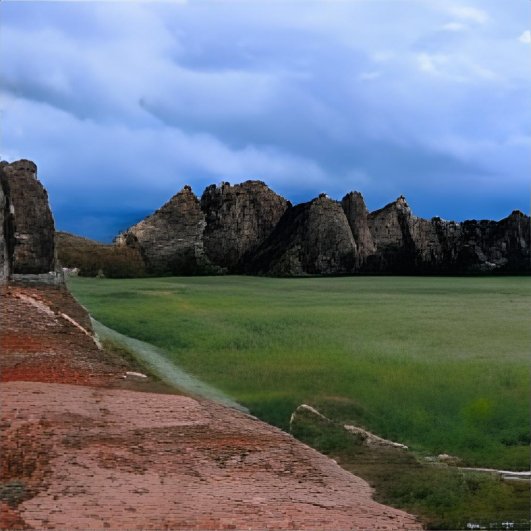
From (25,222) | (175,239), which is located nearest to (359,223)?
(175,239)

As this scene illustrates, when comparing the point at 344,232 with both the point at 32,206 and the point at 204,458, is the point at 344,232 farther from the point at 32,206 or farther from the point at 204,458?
the point at 204,458

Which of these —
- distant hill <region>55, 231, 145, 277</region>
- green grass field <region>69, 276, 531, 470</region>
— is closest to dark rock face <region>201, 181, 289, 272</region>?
green grass field <region>69, 276, 531, 470</region>

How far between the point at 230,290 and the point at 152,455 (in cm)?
401

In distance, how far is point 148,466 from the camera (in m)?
6.24

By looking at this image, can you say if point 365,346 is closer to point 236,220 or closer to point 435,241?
point 435,241

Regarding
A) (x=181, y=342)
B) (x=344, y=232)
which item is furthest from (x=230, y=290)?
(x=344, y=232)

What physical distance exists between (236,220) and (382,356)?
184 inches

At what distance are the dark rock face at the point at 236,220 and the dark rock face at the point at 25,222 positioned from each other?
2639 millimetres

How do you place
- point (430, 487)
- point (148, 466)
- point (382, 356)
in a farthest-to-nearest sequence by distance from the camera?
point (382, 356), point (148, 466), point (430, 487)

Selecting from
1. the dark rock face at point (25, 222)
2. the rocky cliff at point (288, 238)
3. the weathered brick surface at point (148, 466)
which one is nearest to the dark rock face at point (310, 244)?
the rocky cliff at point (288, 238)

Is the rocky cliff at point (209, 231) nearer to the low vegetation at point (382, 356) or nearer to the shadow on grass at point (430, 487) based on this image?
the low vegetation at point (382, 356)

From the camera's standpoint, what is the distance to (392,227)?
11656 millimetres

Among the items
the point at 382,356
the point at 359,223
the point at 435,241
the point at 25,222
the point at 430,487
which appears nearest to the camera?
the point at 430,487

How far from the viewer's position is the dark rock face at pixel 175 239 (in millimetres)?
11602
